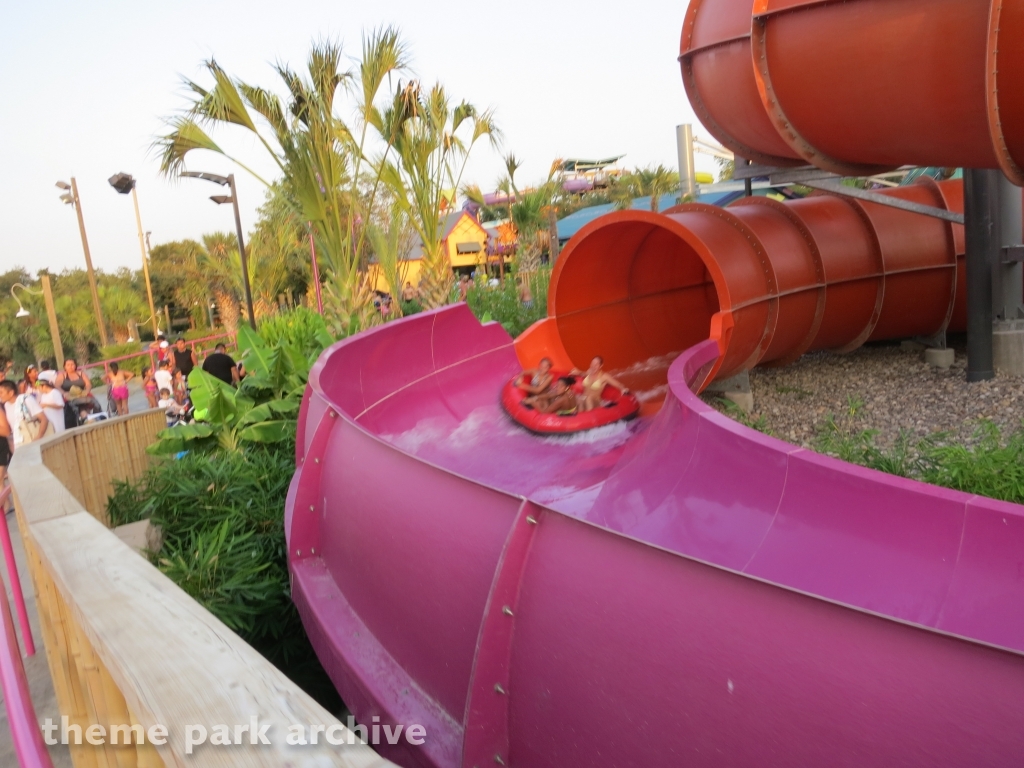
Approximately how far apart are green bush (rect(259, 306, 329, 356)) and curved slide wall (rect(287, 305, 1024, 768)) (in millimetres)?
5313

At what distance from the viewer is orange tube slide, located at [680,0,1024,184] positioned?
15.2 feet

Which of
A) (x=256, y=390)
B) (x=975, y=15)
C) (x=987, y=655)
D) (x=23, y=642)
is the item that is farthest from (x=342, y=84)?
(x=987, y=655)

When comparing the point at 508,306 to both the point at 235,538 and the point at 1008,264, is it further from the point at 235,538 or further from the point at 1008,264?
the point at 235,538

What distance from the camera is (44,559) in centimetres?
192

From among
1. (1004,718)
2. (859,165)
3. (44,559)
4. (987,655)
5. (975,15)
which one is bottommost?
(1004,718)

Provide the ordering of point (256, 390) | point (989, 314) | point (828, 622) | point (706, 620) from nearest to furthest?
point (828, 622), point (706, 620), point (989, 314), point (256, 390)

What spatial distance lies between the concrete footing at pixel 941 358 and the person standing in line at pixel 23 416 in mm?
8258

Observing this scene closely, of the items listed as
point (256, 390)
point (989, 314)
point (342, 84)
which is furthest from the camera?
point (342, 84)

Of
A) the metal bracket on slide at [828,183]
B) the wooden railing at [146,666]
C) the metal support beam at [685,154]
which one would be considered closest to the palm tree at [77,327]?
the metal support beam at [685,154]

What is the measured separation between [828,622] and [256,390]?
275 inches

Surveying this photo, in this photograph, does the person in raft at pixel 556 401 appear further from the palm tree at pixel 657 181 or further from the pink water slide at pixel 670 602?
the palm tree at pixel 657 181

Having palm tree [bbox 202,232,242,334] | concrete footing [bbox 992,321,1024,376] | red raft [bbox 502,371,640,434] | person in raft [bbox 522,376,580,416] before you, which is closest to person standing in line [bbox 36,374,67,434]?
red raft [bbox 502,371,640,434]

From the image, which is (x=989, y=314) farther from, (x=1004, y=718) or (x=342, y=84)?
(x=342, y=84)

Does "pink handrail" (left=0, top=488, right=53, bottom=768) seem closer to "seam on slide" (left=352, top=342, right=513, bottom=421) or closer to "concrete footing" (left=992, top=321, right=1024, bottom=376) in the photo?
"seam on slide" (left=352, top=342, right=513, bottom=421)
